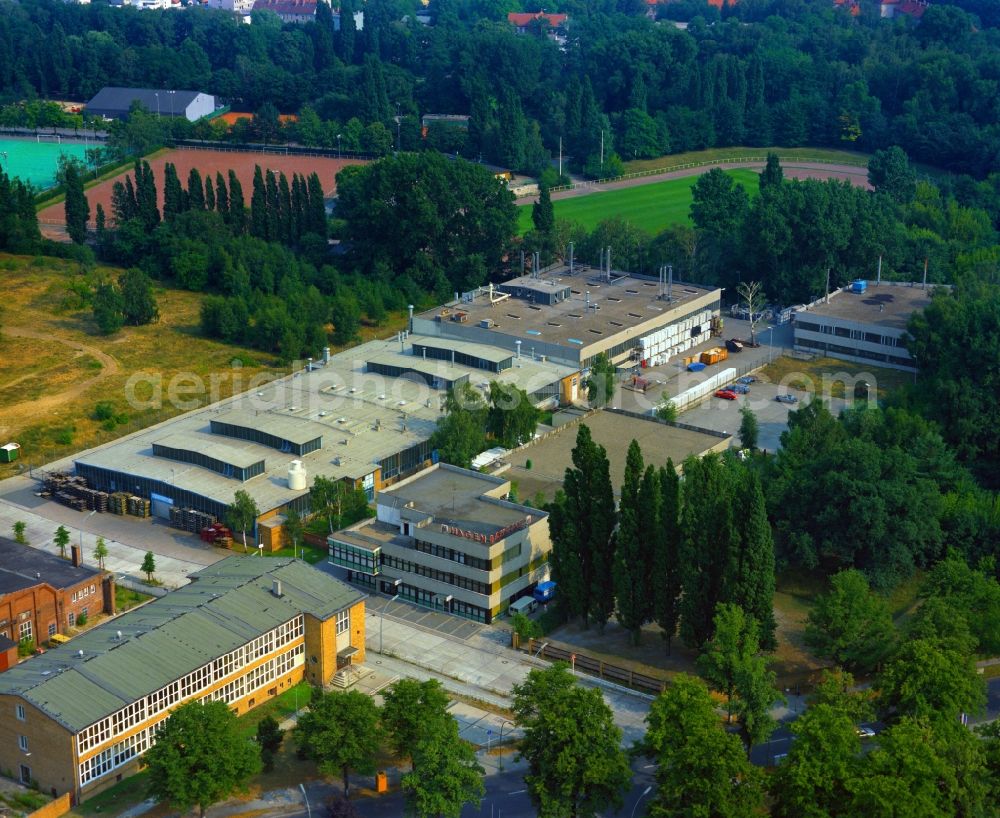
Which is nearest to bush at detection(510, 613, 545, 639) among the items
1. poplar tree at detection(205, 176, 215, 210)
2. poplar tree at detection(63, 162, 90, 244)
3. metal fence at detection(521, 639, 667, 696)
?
metal fence at detection(521, 639, 667, 696)

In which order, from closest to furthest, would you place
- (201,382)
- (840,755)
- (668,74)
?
(840,755) → (201,382) → (668,74)

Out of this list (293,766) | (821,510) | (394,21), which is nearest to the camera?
(293,766)

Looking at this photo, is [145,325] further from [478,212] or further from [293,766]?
[293,766]

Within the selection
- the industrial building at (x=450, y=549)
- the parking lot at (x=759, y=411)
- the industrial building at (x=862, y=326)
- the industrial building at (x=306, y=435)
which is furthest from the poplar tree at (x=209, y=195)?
the industrial building at (x=450, y=549)

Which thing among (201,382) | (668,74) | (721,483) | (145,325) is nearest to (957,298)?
(721,483)

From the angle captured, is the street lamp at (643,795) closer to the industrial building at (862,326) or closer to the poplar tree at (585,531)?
the poplar tree at (585,531)

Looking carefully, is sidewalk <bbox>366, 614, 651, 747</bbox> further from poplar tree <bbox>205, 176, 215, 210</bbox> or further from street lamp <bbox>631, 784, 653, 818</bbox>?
poplar tree <bbox>205, 176, 215, 210</bbox>

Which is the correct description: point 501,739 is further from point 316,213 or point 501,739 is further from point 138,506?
point 316,213

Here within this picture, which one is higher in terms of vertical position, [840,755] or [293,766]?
[840,755]
